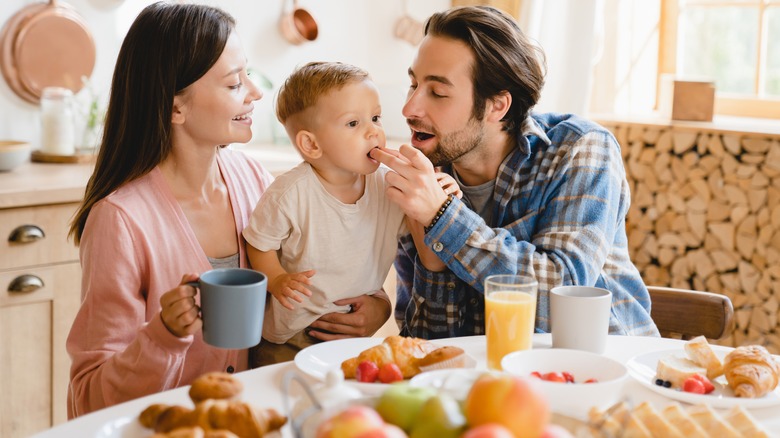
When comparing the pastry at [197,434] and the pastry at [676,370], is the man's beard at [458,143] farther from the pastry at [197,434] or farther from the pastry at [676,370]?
the pastry at [197,434]

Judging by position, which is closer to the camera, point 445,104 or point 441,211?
point 441,211

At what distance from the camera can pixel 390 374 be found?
1.23 m

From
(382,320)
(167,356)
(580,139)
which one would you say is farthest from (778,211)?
(167,356)

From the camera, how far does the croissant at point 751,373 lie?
4.05 feet

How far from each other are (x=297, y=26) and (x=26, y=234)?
4.98ft

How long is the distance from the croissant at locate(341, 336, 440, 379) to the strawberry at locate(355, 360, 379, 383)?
0.02 metres

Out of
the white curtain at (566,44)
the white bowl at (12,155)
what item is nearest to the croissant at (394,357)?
A: the white bowl at (12,155)

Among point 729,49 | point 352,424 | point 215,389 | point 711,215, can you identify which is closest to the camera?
point 352,424

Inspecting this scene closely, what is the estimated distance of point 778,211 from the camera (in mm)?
3041

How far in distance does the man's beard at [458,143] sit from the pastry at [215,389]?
3.09 ft

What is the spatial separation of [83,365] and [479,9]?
1093mm

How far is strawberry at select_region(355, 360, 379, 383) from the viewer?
1.24 metres

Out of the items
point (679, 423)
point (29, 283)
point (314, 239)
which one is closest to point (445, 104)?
point (314, 239)

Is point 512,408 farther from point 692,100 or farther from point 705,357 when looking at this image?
point 692,100
